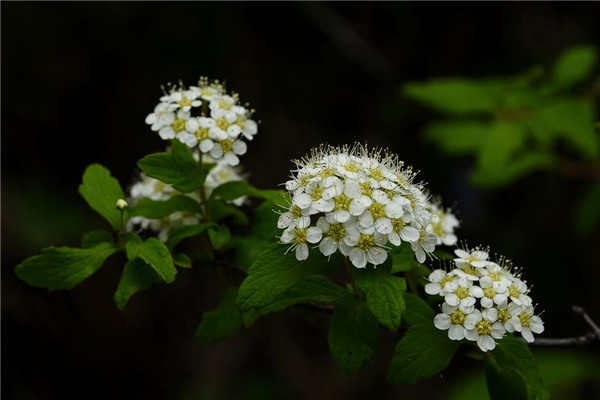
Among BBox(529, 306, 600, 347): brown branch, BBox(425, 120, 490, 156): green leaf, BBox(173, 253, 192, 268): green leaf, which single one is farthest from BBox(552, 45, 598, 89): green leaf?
BBox(173, 253, 192, 268): green leaf

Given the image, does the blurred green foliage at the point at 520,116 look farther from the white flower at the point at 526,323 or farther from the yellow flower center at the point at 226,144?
the yellow flower center at the point at 226,144

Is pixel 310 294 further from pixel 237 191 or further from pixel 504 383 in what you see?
pixel 504 383

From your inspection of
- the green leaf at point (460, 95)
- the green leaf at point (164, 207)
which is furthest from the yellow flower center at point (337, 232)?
the green leaf at point (460, 95)

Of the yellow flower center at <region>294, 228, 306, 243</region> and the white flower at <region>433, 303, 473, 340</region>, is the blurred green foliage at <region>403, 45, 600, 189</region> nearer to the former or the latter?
the white flower at <region>433, 303, 473, 340</region>

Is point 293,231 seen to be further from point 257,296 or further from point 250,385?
point 250,385

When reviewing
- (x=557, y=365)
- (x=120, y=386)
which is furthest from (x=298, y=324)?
(x=557, y=365)

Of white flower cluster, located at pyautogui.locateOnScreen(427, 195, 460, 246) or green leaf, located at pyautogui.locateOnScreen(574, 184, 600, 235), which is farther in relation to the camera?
green leaf, located at pyautogui.locateOnScreen(574, 184, 600, 235)
